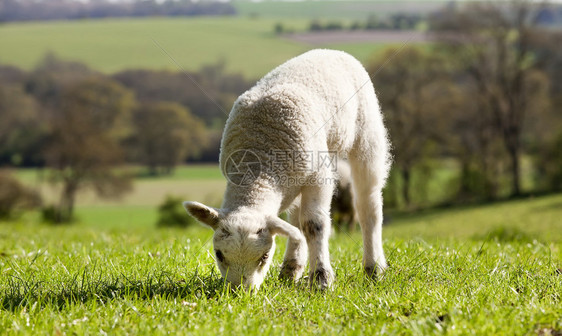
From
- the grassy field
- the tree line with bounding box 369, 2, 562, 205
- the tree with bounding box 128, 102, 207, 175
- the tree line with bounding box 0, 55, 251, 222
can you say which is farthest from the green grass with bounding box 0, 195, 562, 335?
the grassy field

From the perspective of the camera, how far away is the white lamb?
15.8ft

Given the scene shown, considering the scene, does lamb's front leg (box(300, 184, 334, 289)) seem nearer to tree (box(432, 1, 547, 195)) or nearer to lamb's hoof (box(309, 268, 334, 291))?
lamb's hoof (box(309, 268, 334, 291))

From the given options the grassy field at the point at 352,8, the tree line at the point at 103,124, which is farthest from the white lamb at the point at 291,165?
the grassy field at the point at 352,8

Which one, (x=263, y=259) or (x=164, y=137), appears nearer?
(x=263, y=259)

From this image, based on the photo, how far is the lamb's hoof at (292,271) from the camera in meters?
5.41

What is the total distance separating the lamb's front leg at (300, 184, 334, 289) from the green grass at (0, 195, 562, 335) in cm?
15

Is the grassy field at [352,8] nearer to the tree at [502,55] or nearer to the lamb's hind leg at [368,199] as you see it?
the tree at [502,55]

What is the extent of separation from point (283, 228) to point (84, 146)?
137 feet

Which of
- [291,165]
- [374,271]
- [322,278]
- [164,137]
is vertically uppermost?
[291,165]

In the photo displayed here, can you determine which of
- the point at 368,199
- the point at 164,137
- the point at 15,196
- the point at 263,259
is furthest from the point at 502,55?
the point at 263,259

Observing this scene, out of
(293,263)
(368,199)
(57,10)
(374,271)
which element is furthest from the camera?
(57,10)

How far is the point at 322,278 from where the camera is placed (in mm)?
5148

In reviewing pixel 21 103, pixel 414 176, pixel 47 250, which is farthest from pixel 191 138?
pixel 47 250

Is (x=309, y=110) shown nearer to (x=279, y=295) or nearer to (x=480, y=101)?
(x=279, y=295)
